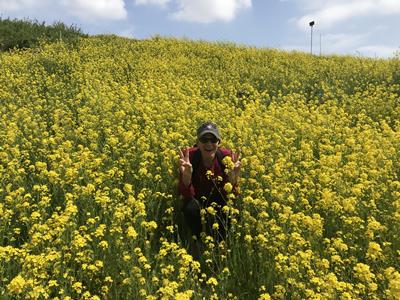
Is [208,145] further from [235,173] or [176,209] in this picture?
[176,209]

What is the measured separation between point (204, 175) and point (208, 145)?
1.16 ft

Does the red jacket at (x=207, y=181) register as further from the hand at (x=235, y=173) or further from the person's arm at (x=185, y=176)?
the hand at (x=235, y=173)

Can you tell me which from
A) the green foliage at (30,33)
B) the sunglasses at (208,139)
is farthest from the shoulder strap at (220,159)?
the green foliage at (30,33)

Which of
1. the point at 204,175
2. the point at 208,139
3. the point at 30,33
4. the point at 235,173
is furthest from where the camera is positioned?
the point at 30,33

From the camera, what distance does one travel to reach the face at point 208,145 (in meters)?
4.70

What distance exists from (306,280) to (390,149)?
319 centimetres

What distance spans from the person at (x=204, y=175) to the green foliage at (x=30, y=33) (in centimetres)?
1539

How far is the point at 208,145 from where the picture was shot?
15.6 feet

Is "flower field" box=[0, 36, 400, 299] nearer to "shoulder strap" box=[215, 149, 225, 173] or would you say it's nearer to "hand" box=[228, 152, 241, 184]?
"hand" box=[228, 152, 241, 184]

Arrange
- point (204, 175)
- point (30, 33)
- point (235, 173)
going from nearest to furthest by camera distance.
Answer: point (235, 173), point (204, 175), point (30, 33)

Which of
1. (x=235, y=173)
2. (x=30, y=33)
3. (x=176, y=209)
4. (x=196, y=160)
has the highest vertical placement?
(x=30, y=33)

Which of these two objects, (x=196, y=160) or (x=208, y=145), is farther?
(x=196, y=160)

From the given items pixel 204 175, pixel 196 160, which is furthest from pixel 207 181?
pixel 196 160

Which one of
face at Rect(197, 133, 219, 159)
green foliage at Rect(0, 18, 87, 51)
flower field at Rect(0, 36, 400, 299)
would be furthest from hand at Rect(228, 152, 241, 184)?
green foliage at Rect(0, 18, 87, 51)
